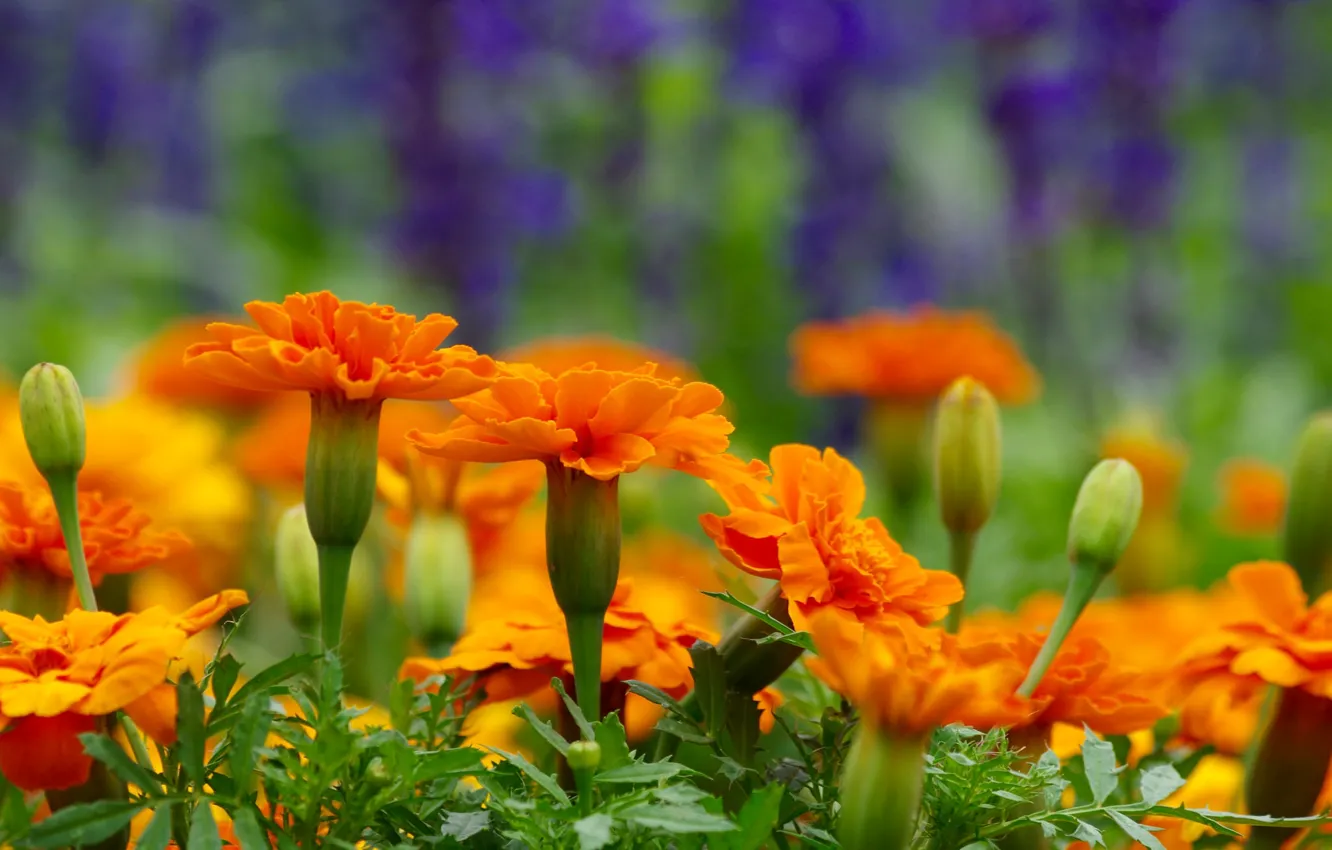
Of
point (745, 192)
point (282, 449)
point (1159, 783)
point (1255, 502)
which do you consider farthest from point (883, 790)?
point (745, 192)

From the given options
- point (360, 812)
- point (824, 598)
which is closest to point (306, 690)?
point (360, 812)

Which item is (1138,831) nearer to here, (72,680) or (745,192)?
(72,680)

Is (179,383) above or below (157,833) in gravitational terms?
above

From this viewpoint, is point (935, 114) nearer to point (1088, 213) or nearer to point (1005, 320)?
point (1005, 320)

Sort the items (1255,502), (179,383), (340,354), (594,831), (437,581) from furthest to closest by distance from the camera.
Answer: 1. (179,383)
2. (1255,502)
3. (437,581)
4. (340,354)
5. (594,831)

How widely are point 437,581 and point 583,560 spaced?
0.55 feet

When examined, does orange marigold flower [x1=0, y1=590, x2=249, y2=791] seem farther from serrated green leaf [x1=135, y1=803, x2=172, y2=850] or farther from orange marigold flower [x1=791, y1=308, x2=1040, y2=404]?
orange marigold flower [x1=791, y1=308, x2=1040, y2=404]

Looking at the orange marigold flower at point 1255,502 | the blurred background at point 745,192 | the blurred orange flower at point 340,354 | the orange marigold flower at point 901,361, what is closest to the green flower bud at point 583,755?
the blurred orange flower at point 340,354

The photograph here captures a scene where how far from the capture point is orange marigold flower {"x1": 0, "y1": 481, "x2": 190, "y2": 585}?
572mm

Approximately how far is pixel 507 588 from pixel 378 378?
39 centimetres

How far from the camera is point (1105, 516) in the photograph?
24.4 inches

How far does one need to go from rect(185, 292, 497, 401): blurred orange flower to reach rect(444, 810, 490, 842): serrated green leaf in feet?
0.44

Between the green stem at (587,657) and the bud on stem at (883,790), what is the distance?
11cm

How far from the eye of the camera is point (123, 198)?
3.53 metres
